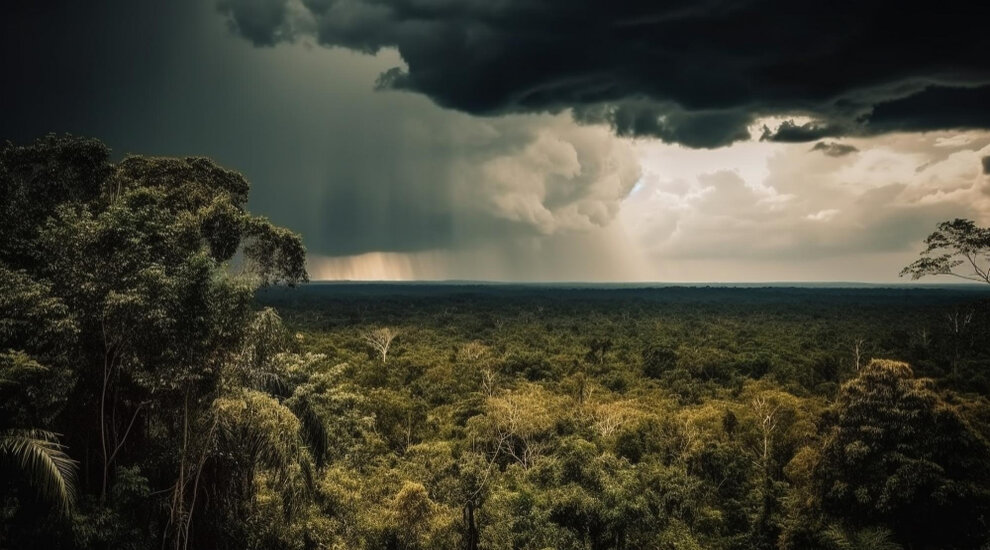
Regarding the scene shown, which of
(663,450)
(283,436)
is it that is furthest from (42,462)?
(663,450)

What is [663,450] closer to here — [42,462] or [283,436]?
[283,436]

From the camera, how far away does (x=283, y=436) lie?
1209cm

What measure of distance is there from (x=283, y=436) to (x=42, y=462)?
414 cm

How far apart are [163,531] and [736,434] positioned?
31.7 meters

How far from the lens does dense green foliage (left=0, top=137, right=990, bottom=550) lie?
10.8 m

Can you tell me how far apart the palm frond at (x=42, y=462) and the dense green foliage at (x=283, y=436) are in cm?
5

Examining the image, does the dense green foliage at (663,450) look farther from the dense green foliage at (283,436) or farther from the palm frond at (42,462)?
the palm frond at (42,462)

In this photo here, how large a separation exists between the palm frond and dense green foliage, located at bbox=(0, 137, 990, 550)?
5cm

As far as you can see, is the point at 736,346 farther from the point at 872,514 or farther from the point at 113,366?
the point at 113,366

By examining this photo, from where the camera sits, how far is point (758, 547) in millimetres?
23266

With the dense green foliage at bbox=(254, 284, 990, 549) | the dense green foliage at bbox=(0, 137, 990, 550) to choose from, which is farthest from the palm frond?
the dense green foliage at bbox=(254, 284, 990, 549)

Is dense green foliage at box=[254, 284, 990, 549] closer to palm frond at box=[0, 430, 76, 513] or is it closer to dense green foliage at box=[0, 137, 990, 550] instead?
dense green foliage at box=[0, 137, 990, 550]

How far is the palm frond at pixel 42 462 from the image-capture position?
915cm

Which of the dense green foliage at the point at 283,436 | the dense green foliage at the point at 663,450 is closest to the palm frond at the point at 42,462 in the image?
the dense green foliage at the point at 283,436
